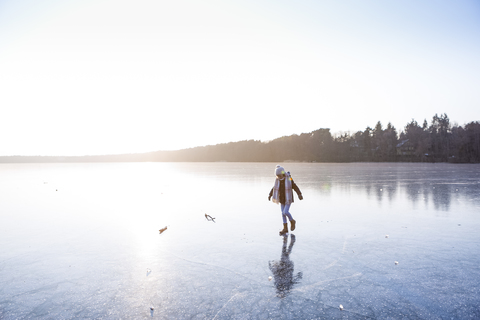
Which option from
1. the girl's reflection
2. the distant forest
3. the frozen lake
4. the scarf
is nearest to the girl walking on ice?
the scarf

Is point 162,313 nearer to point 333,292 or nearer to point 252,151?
point 333,292

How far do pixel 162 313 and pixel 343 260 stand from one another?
138 inches

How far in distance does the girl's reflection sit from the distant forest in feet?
299

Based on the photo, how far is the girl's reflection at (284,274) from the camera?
435 cm

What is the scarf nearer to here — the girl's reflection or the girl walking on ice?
the girl walking on ice

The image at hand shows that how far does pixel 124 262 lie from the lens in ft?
18.6

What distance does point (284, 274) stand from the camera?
16.1ft

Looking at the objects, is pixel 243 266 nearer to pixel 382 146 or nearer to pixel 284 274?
pixel 284 274

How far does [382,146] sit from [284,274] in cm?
11202

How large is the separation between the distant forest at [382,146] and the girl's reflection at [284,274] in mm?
91019

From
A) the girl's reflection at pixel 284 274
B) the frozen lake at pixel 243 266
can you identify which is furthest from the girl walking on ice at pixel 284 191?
the girl's reflection at pixel 284 274

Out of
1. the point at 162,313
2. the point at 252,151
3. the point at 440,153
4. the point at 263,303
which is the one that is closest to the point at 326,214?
the point at 263,303

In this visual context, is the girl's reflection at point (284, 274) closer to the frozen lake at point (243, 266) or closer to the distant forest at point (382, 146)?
the frozen lake at point (243, 266)

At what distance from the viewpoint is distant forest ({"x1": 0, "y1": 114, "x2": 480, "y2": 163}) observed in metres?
85.4
